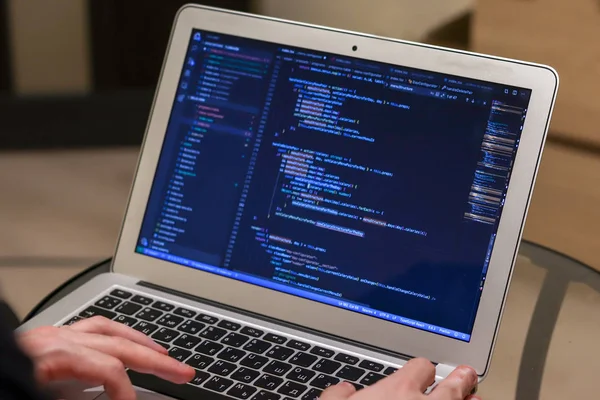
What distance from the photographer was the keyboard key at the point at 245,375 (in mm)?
690

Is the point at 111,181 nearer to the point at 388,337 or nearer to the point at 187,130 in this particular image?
the point at 187,130

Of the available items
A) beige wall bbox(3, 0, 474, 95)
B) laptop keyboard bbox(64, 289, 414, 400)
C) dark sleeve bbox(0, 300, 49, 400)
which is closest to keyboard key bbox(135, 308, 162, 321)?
laptop keyboard bbox(64, 289, 414, 400)

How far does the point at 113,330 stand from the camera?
69 cm

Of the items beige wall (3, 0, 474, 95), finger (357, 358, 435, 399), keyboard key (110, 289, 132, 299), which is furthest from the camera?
beige wall (3, 0, 474, 95)

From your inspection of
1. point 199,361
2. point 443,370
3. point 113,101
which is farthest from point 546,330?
point 113,101

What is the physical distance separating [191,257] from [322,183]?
0.57 ft

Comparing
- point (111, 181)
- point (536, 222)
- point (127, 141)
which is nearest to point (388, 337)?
point (536, 222)

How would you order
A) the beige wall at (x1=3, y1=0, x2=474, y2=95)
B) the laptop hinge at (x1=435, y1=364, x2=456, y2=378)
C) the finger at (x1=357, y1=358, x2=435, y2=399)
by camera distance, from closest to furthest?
the finger at (x1=357, y1=358, x2=435, y2=399) < the laptop hinge at (x1=435, y1=364, x2=456, y2=378) < the beige wall at (x1=3, y1=0, x2=474, y2=95)

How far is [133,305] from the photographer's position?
806 millimetres

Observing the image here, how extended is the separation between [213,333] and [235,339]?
0.08 ft

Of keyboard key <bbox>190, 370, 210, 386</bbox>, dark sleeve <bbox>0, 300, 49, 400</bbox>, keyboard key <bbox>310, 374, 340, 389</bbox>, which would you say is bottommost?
keyboard key <bbox>190, 370, 210, 386</bbox>

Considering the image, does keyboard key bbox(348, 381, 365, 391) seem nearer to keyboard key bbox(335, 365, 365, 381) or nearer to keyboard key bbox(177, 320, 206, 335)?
keyboard key bbox(335, 365, 365, 381)

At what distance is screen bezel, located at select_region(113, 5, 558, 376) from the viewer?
718 mm

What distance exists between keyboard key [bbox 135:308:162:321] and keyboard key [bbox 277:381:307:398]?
0.59 feet
